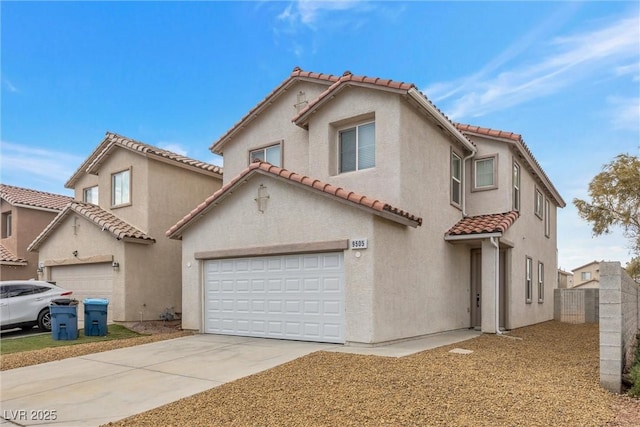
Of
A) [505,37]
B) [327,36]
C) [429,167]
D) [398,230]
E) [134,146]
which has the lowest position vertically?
[398,230]

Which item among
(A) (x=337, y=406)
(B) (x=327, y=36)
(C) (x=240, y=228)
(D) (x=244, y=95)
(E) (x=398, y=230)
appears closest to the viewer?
(A) (x=337, y=406)

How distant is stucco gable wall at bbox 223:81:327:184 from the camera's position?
1509 centimetres

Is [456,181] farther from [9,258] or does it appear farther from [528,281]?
[9,258]

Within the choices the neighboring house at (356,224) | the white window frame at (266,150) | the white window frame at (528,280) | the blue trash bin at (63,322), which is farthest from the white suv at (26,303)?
the white window frame at (528,280)

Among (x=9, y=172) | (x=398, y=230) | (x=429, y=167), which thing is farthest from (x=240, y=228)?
(x=9, y=172)

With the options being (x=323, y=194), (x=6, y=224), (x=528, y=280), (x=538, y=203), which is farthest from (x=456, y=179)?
(x=6, y=224)

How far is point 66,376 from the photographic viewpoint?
8.65m

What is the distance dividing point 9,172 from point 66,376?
17773 millimetres

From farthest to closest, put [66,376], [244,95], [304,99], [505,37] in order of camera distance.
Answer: [244,95], [304,99], [505,37], [66,376]

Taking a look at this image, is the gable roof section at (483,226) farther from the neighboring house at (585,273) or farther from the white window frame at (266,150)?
the neighboring house at (585,273)

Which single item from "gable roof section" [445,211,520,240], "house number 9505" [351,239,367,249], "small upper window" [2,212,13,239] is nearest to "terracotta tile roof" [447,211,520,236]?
"gable roof section" [445,211,520,240]

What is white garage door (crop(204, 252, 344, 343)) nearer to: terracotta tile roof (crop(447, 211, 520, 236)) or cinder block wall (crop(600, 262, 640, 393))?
terracotta tile roof (crop(447, 211, 520, 236))

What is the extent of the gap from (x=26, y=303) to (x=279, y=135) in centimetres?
1008

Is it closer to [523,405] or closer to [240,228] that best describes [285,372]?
[523,405]
